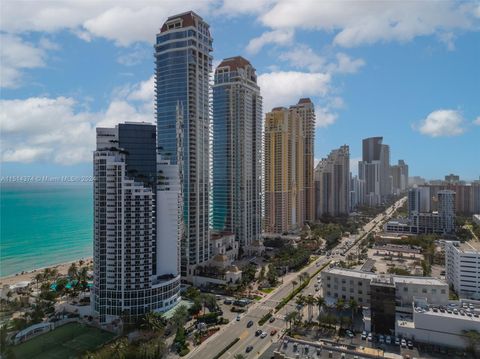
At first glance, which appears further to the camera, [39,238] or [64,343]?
[39,238]

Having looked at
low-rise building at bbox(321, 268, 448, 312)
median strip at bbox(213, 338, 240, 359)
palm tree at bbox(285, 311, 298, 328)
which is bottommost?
median strip at bbox(213, 338, 240, 359)

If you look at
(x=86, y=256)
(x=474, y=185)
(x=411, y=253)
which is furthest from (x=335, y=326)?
(x=474, y=185)

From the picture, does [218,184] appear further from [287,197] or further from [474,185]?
[474,185]

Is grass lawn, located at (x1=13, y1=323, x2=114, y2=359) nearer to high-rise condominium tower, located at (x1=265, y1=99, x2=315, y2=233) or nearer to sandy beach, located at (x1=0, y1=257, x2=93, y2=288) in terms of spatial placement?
sandy beach, located at (x1=0, y1=257, x2=93, y2=288)

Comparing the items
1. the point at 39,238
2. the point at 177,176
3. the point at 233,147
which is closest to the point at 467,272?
the point at 177,176

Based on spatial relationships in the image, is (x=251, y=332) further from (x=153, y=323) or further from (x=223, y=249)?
(x=223, y=249)

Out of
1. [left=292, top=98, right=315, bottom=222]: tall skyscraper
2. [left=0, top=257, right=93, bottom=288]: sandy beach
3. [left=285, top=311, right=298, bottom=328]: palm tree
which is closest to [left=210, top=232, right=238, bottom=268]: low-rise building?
[left=285, top=311, right=298, bottom=328]: palm tree
